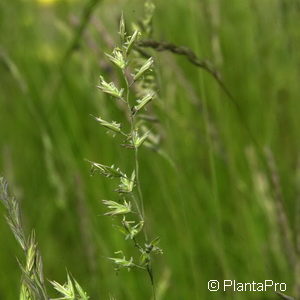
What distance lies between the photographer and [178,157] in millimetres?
1254

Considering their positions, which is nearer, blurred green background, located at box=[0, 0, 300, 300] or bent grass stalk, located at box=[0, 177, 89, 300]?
bent grass stalk, located at box=[0, 177, 89, 300]

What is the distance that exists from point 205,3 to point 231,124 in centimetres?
52

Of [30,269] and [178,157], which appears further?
[178,157]

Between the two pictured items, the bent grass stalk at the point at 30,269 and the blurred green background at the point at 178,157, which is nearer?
the bent grass stalk at the point at 30,269

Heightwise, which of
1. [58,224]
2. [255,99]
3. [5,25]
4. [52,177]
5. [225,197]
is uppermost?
[5,25]

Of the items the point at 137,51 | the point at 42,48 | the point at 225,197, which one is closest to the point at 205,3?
the point at 137,51

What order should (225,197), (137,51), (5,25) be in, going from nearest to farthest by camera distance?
1. (137,51)
2. (225,197)
3. (5,25)

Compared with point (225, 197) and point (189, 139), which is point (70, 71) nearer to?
point (189, 139)

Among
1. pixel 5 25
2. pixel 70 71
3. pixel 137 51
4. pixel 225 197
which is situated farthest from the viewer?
pixel 70 71

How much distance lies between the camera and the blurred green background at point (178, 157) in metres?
1.00

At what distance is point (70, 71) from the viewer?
6.93 feet

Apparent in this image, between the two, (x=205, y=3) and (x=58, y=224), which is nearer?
(x=205, y=3)

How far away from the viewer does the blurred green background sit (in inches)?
39.5

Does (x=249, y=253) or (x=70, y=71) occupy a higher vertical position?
(x=70, y=71)
